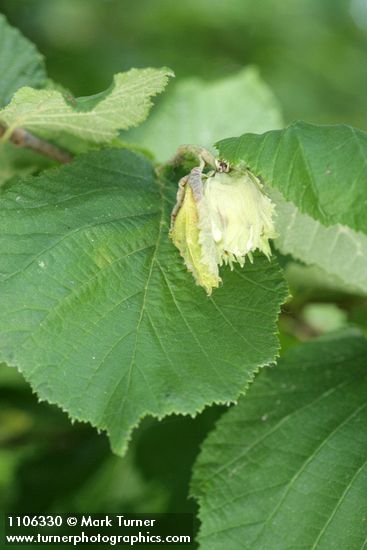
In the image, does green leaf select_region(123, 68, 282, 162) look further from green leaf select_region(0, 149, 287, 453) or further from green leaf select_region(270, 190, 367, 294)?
green leaf select_region(0, 149, 287, 453)

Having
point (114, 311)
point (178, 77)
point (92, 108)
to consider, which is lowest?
point (178, 77)

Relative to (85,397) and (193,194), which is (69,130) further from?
(85,397)

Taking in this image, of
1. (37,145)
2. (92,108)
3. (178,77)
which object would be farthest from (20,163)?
(178,77)

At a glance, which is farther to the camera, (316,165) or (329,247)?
(329,247)

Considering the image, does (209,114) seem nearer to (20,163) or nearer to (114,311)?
(20,163)

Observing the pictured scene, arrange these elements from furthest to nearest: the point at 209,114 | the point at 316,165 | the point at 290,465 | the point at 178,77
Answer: the point at 178,77, the point at 209,114, the point at 290,465, the point at 316,165

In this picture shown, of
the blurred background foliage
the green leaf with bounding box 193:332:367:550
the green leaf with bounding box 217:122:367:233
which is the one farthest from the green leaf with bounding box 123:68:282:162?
the green leaf with bounding box 217:122:367:233
